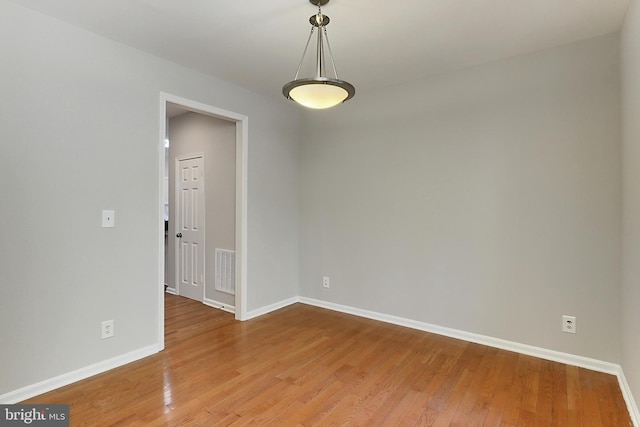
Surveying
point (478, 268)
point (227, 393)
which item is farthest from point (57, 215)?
point (478, 268)

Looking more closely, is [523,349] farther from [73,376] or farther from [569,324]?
[73,376]

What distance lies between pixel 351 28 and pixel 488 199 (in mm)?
1888

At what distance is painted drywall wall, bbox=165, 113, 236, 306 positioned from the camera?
13.1 ft

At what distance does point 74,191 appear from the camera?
7.76 ft

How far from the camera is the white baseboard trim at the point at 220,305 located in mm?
3959

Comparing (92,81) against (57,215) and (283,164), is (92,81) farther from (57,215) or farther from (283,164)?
(283,164)

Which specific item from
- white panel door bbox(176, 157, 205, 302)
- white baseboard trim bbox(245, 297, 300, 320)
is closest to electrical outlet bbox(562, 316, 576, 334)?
white baseboard trim bbox(245, 297, 300, 320)

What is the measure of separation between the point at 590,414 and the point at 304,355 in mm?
1975

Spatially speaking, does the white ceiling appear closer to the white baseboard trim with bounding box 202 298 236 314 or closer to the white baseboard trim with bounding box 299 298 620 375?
the white baseboard trim with bounding box 299 298 620 375

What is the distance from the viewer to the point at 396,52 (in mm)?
2781

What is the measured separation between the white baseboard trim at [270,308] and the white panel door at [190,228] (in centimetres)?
100

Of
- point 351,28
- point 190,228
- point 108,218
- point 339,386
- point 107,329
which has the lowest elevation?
point 339,386

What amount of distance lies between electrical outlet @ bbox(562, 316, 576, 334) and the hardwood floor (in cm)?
28

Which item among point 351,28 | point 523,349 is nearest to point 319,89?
point 351,28
